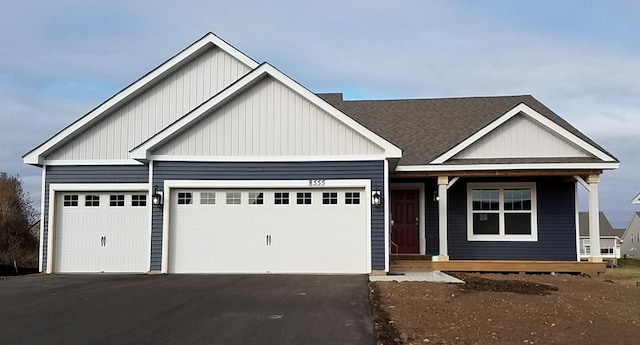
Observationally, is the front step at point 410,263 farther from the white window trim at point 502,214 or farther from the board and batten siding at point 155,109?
the board and batten siding at point 155,109

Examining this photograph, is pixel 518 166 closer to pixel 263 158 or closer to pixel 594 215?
pixel 594 215

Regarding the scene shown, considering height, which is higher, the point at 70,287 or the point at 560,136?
the point at 560,136

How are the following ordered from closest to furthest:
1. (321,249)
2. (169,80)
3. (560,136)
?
(321,249) → (560,136) → (169,80)

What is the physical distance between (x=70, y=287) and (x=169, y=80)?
7.42m

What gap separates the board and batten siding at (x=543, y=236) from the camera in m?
17.8

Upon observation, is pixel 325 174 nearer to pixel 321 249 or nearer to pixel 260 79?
pixel 321 249

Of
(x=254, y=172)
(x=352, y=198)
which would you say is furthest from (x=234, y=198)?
(x=352, y=198)

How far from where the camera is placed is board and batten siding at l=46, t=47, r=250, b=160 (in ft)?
55.3

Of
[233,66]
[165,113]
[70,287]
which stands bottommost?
[70,287]

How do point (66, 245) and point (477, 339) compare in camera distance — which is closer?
point (477, 339)

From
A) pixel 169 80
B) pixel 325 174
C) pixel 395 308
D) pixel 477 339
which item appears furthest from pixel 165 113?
pixel 477 339

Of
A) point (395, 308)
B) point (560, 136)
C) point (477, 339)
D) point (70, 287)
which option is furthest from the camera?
point (560, 136)

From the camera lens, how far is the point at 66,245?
16.5m

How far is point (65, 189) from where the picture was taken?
1650 cm
